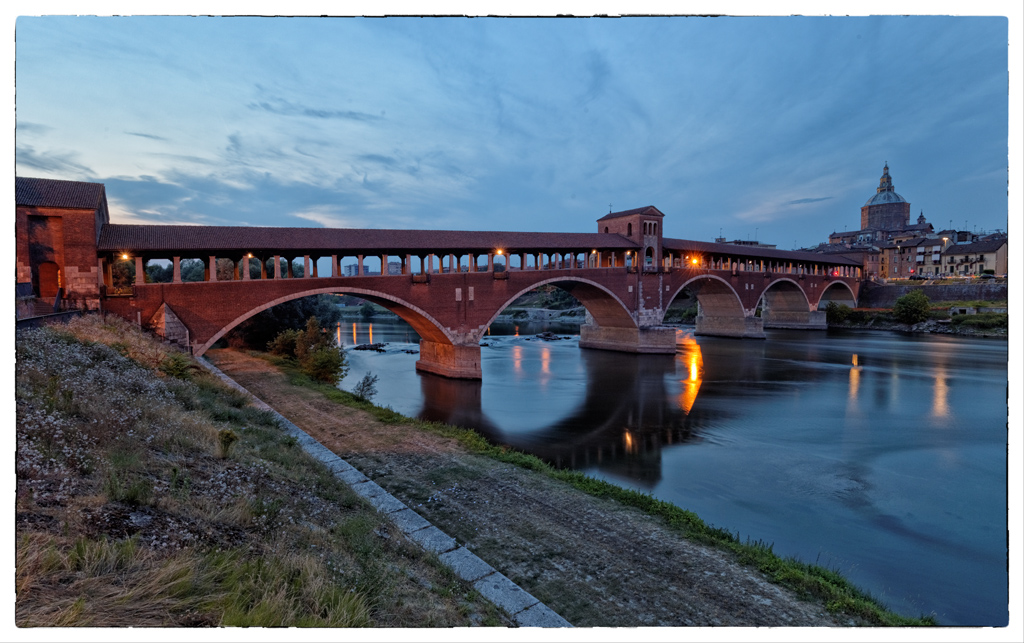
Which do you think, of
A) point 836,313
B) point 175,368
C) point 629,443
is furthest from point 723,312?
point 175,368

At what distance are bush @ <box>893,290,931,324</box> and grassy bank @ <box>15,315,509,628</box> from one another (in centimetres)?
5915

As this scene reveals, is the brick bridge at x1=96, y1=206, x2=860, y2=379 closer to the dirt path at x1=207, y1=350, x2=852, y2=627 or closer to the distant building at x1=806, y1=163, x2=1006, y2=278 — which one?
the dirt path at x1=207, y1=350, x2=852, y2=627

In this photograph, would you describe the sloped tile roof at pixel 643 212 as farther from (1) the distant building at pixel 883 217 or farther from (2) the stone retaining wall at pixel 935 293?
(1) the distant building at pixel 883 217

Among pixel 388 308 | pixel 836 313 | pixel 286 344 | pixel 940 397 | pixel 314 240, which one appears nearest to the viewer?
pixel 314 240

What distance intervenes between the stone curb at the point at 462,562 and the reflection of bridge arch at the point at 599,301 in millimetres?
24600

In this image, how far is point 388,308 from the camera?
25.3m

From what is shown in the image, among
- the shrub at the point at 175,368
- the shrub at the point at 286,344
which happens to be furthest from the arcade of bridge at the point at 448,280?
the shrub at the point at 175,368

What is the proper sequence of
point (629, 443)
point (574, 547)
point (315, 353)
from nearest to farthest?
point (574, 547)
point (629, 443)
point (315, 353)

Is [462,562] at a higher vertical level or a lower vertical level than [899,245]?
lower

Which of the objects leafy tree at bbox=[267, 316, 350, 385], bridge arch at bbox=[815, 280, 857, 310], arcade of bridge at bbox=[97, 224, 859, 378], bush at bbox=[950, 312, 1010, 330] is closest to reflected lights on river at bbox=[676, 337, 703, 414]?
arcade of bridge at bbox=[97, 224, 859, 378]

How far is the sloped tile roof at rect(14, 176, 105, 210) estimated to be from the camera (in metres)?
16.2

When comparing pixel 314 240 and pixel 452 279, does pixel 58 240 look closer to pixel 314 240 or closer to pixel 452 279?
pixel 314 240

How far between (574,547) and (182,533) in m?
4.83

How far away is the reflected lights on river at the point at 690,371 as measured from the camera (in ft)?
72.9
